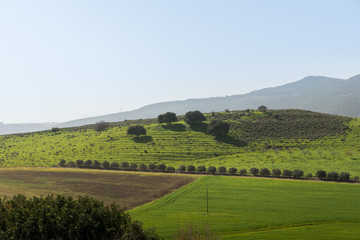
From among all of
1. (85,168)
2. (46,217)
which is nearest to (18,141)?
(85,168)

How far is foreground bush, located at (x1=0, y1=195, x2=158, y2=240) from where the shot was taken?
20438 mm

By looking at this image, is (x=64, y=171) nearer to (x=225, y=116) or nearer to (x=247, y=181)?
(x=247, y=181)

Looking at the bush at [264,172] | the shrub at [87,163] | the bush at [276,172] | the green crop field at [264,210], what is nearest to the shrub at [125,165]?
the shrub at [87,163]

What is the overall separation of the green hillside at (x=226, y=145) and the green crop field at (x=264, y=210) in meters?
18.3

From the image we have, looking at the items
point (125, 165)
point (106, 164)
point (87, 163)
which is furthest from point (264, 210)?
point (87, 163)

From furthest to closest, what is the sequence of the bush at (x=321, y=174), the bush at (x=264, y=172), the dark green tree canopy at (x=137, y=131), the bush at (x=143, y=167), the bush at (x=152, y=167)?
the dark green tree canopy at (x=137, y=131), the bush at (x=143, y=167), the bush at (x=152, y=167), the bush at (x=264, y=172), the bush at (x=321, y=174)

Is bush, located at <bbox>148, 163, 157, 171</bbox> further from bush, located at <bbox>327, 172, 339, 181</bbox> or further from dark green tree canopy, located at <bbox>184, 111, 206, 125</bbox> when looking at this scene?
dark green tree canopy, located at <bbox>184, 111, 206, 125</bbox>

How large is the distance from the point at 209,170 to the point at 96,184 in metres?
30.9

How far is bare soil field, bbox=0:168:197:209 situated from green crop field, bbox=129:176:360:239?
5.17m

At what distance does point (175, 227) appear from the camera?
112 feet

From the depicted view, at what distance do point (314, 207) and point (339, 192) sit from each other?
39.6ft

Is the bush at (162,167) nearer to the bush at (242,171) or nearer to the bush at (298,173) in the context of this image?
the bush at (242,171)

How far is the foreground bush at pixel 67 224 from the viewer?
2044 centimetres

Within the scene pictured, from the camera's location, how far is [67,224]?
21.5m
